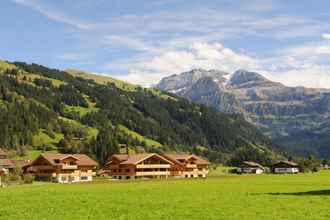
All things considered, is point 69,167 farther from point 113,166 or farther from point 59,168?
point 113,166

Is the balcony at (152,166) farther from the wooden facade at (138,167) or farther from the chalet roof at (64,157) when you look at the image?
the chalet roof at (64,157)

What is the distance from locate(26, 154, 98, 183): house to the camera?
560ft

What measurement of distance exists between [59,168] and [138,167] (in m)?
25.9

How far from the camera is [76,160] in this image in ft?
581

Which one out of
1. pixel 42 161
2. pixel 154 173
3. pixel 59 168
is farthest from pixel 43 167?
pixel 154 173

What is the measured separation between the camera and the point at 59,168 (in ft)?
561

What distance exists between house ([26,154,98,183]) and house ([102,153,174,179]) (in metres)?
9.02

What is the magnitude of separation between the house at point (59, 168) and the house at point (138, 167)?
9023mm

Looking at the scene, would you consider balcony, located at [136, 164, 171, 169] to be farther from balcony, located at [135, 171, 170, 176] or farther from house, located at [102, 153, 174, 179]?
balcony, located at [135, 171, 170, 176]

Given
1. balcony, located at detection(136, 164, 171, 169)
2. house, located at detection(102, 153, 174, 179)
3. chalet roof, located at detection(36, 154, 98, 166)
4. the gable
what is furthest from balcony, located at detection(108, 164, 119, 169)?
the gable

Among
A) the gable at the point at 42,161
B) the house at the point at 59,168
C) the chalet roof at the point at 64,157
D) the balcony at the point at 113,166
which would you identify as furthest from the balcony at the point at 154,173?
the gable at the point at 42,161

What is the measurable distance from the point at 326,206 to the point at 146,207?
15.7 m

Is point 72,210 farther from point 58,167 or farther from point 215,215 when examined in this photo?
point 58,167

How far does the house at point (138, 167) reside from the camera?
178125 mm
